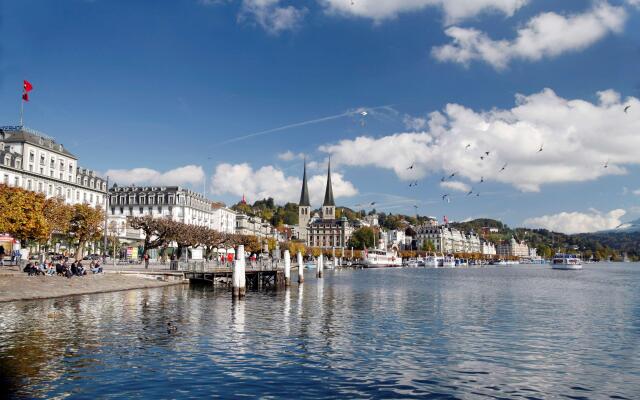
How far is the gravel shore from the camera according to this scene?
147 ft

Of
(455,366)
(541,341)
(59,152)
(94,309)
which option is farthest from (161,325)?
(59,152)

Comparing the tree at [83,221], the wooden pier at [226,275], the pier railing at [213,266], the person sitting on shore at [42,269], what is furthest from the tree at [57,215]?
the wooden pier at [226,275]

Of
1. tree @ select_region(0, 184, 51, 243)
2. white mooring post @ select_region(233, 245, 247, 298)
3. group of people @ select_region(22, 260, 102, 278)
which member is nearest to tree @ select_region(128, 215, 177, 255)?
tree @ select_region(0, 184, 51, 243)

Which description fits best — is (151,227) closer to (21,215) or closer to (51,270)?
(51,270)

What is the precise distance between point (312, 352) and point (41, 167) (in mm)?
89061

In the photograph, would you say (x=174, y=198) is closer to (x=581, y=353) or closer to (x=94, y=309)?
(x=94, y=309)

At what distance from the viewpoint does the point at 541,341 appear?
3111 cm

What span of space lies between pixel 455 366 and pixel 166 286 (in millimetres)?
49519

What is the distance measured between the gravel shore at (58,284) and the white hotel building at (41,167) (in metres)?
29.7

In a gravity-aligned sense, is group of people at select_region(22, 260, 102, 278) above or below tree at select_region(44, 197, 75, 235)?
below

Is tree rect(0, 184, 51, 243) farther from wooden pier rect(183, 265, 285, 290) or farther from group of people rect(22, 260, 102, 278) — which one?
wooden pier rect(183, 265, 285, 290)

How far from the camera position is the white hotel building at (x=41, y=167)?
91.4 metres

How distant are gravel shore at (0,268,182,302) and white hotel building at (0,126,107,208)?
2968cm

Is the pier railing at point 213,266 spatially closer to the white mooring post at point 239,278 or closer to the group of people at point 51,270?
the group of people at point 51,270
